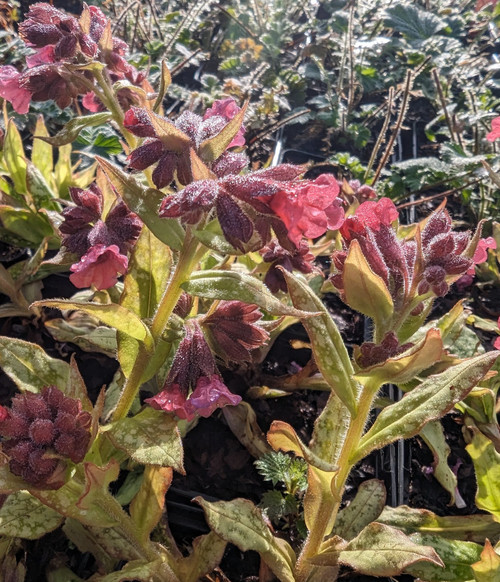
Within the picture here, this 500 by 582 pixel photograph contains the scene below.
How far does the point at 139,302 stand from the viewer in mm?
958

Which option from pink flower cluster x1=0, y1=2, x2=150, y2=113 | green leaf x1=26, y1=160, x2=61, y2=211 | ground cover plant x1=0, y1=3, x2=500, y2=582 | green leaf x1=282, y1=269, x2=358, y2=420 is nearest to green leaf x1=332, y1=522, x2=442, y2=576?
ground cover plant x1=0, y1=3, x2=500, y2=582

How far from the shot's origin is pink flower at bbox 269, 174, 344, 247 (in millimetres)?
689

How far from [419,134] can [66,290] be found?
195 centimetres

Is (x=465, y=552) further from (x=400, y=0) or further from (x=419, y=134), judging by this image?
(x=400, y=0)

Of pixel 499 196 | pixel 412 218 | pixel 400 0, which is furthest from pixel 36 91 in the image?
pixel 400 0

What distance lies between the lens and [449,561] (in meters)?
0.97

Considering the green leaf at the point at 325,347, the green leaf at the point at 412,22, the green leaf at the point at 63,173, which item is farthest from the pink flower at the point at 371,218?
the green leaf at the point at 412,22

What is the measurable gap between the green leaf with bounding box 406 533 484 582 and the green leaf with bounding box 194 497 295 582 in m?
0.23

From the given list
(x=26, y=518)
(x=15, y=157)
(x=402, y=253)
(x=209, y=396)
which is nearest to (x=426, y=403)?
(x=402, y=253)

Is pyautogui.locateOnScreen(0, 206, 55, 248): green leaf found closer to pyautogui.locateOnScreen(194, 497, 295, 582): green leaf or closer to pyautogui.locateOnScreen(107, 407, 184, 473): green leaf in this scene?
pyautogui.locateOnScreen(107, 407, 184, 473): green leaf

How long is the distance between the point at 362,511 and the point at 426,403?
354 millimetres

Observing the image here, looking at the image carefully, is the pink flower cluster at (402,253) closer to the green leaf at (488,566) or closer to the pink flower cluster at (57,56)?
the green leaf at (488,566)

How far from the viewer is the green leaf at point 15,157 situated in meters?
1.55

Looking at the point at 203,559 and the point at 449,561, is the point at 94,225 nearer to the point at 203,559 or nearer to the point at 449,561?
the point at 203,559
